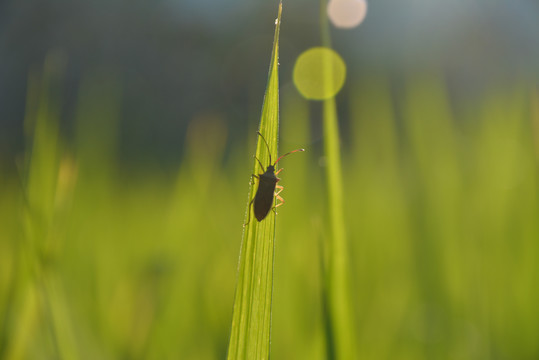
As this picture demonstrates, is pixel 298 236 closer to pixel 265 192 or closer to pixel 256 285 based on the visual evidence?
pixel 265 192

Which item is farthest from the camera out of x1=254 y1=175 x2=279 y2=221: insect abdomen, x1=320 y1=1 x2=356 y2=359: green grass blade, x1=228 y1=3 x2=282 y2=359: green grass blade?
x1=254 y1=175 x2=279 y2=221: insect abdomen

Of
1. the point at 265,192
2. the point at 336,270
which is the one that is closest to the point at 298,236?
the point at 265,192

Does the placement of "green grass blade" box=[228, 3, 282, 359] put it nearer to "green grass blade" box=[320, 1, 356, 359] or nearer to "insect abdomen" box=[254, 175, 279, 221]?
"green grass blade" box=[320, 1, 356, 359]

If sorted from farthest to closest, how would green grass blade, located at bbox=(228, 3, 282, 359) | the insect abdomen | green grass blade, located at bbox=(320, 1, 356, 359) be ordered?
the insect abdomen < green grass blade, located at bbox=(320, 1, 356, 359) < green grass blade, located at bbox=(228, 3, 282, 359)

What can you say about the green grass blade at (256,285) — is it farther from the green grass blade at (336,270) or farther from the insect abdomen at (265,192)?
the insect abdomen at (265,192)

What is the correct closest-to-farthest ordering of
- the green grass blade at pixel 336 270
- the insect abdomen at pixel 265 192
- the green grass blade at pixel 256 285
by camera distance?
the green grass blade at pixel 256 285 → the green grass blade at pixel 336 270 → the insect abdomen at pixel 265 192

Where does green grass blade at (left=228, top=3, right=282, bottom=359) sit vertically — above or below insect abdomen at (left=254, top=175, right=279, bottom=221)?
below
